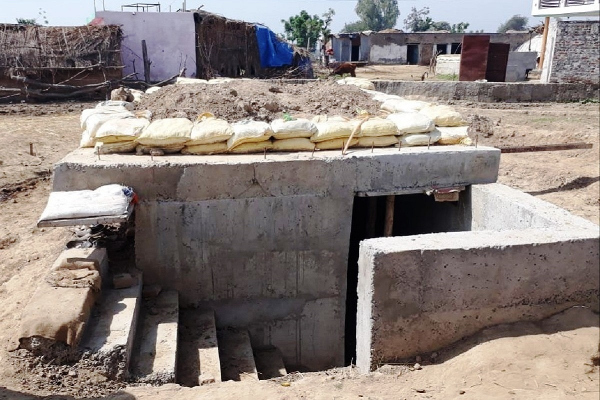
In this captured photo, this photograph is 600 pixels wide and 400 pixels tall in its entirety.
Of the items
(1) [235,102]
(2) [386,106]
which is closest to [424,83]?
(2) [386,106]

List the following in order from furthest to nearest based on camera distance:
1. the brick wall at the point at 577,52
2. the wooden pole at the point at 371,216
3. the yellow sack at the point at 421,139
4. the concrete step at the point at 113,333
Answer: the brick wall at the point at 577,52 < the wooden pole at the point at 371,216 < the yellow sack at the point at 421,139 < the concrete step at the point at 113,333

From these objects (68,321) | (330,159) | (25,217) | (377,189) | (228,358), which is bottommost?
(228,358)

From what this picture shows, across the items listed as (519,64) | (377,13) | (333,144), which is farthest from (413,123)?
(377,13)

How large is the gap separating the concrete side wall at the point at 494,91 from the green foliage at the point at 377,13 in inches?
2873

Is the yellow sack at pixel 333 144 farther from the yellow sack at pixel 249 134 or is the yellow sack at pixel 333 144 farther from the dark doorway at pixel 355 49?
the dark doorway at pixel 355 49

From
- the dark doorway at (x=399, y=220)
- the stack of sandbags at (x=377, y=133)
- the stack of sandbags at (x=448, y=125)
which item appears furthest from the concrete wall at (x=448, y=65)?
the stack of sandbags at (x=377, y=133)

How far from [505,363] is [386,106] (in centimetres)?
396

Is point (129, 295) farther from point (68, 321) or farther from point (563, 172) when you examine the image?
point (563, 172)

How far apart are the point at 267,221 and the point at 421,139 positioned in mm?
1819

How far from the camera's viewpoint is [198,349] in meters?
4.45

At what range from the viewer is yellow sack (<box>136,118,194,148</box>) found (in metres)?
4.84

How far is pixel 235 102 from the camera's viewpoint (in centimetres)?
604

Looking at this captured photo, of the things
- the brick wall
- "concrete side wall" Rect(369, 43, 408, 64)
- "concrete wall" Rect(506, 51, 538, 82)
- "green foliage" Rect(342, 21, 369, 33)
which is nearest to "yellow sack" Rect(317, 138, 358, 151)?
the brick wall

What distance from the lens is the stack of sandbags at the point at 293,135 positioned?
508 cm
